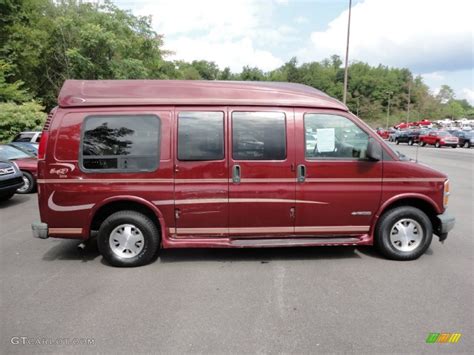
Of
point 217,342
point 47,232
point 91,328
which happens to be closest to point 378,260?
point 217,342

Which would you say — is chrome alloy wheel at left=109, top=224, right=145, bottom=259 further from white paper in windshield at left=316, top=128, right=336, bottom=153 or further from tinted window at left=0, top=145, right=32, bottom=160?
tinted window at left=0, top=145, right=32, bottom=160

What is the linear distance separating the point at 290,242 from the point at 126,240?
211cm

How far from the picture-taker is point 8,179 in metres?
8.73

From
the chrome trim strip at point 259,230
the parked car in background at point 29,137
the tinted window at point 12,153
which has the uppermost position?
the parked car in background at point 29,137

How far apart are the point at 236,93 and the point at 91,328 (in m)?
3.10

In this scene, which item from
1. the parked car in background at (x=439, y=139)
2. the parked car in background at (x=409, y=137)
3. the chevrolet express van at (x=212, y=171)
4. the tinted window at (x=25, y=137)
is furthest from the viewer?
the parked car in background at (x=409, y=137)

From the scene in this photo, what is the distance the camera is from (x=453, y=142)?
3372cm

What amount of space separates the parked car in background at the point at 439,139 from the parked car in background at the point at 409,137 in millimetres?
1399

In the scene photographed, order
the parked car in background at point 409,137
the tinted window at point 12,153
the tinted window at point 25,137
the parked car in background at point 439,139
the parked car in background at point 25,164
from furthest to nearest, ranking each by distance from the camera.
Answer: the parked car in background at point 409,137, the parked car in background at point 439,139, the tinted window at point 25,137, the tinted window at point 12,153, the parked car in background at point 25,164

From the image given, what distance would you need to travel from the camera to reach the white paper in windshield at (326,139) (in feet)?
15.7

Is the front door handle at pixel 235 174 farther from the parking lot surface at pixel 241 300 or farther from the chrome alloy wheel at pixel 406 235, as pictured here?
the chrome alloy wheel at pixel 406 235

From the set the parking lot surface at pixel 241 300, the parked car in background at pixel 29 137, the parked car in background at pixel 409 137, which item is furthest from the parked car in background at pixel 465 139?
the parked car in background at pixel 29 137

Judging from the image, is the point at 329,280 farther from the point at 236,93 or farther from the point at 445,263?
the point at 236,93

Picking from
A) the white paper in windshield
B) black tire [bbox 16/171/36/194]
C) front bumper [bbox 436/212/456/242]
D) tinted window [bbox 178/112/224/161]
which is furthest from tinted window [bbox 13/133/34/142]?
front bumper [bbox 436/212/456/242]
